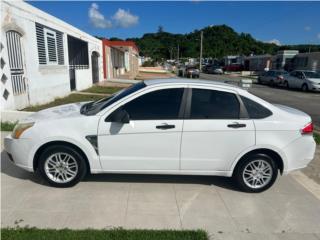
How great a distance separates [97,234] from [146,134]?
4.83 feet

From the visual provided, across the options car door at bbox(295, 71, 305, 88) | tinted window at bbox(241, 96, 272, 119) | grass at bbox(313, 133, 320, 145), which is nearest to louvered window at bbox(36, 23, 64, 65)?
tinted window at bbox(241, 96, 272, 119)

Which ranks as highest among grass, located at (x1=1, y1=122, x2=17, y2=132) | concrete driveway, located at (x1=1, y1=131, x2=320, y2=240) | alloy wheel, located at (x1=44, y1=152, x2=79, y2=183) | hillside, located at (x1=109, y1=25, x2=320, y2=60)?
hillside, located at (x1=109, y1=25, x2=320, y2=60)

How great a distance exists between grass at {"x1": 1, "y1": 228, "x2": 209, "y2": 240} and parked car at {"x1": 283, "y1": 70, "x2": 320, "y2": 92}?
21.6m

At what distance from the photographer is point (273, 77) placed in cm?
2755

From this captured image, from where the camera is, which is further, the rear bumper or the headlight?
the rear bumper

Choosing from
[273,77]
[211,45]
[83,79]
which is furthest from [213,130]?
[211,45]

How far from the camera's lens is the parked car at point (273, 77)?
26500 millimetres

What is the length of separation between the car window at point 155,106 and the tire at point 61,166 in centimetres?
100

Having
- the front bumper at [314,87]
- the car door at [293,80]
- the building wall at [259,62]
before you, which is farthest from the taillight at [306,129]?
the building wall at [259,62]

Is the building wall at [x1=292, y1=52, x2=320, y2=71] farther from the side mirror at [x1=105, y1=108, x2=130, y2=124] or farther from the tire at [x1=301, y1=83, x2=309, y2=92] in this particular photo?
the side mirror at [x1=105, y1=108, x2=130, y2=124]

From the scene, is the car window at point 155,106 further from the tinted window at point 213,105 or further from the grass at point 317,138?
the grass at point 317,138

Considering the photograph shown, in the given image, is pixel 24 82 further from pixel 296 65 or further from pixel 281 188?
pixel 296 65

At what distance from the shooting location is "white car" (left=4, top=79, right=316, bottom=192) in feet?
13.5

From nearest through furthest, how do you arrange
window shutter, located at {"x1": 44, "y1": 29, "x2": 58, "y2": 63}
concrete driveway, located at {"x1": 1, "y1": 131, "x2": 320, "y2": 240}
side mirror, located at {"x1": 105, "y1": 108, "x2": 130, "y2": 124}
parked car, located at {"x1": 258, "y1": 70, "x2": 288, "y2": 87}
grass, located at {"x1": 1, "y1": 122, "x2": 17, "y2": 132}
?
concrete driveway, located at {"x1": 1, "y1": 131, "x2": 320, "y2": 240}, side mirror, located at {"x1": 105, "y1": 108, "x2": 130, "y2": 124}, grass, located at {"x1": 1, "y1": 122, "x2": 17, "y2": 132}, window shutter, located at {"x1": 44, "y1": 29, "x2": 58, "y2": 63}, parked car, located at {"x1": 258, "y1": 70, "x2": 288, "y2": 87}
